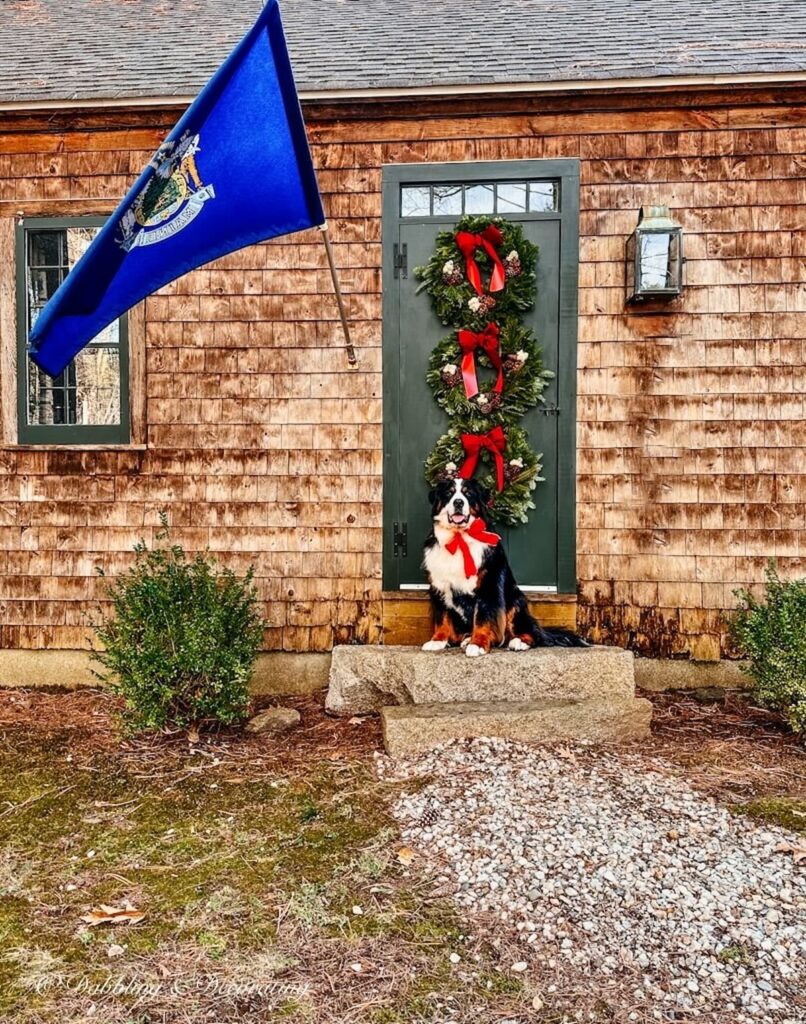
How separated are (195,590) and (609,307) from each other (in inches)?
119

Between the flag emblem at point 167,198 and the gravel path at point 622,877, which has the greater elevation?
the flag emblem at point 167,198

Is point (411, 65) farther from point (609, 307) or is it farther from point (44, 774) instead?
point (44, 774)

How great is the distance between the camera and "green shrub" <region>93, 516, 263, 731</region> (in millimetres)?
3398

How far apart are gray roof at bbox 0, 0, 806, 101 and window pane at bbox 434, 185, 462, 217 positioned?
576 millimetres

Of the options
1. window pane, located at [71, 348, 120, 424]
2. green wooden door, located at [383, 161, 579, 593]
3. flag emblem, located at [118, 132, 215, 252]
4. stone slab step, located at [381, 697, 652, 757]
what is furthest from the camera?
window pane, located at [71, 348, 120, 424]

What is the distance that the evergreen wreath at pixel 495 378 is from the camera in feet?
13.6

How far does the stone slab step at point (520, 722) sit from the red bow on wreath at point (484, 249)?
8.07ft

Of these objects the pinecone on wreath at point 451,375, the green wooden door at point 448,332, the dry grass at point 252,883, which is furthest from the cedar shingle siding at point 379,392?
the dry grass at point 252,883

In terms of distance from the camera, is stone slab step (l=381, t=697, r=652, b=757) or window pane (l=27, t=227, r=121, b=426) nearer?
stone slab step (l=381, t=697, r=652, b=757)

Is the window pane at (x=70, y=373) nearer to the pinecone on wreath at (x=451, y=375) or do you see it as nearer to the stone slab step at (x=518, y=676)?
the pinecone on wreath at (x=451, y=375)

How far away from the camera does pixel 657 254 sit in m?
3.98

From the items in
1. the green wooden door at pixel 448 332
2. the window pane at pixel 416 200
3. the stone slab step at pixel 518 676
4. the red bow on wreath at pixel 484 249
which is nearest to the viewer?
the stone slab step at pixel 518 676

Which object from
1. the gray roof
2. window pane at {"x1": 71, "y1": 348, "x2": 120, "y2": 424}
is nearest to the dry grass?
window pane at {"x1": 71, "y1": 348, "x2": 120, "y2": 424}

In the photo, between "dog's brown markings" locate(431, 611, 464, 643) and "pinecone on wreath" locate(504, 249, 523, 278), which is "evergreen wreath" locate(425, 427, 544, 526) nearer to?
"dog's brown markings" locate(431, 611, 464, 643)
